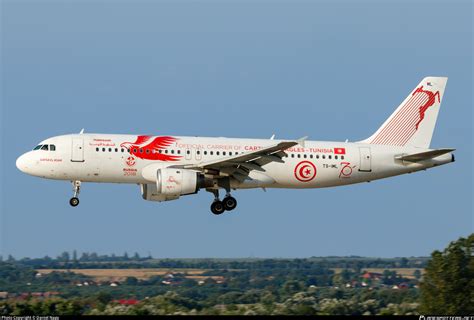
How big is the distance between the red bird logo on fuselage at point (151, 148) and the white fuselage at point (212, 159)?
5 cm

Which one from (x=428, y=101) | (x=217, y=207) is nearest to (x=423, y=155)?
(x=428, y=101)

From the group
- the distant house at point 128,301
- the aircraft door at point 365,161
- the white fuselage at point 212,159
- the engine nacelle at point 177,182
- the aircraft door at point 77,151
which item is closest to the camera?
the engine nacelle at point 177,182

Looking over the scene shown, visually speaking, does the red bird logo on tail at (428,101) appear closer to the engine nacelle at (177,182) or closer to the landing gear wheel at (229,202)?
the landing gear wheel at (229,202)

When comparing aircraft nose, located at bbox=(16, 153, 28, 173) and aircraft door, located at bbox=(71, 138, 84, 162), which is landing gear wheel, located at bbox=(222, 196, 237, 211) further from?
aircraft nose, located at bbox=(16, 153, 28, 173)

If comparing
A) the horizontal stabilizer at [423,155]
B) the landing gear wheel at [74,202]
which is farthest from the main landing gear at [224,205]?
the horizontal stabilizer at [423,155]

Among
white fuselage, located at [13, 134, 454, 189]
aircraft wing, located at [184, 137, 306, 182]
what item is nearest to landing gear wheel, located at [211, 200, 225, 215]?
white fuselage, located at [13, 134, 454, 189]

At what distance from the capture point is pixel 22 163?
60.8m

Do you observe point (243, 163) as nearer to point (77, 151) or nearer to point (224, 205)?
point (224, 205)

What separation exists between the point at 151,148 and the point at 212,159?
343 centimetres

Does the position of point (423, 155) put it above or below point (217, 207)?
above

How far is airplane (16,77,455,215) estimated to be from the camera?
5950cm

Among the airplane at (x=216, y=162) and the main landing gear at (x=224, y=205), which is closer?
the airplane at (x=216, y=162)

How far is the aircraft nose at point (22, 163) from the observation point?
199 ft

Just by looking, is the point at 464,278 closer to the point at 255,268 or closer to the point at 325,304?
the point at 325,304
